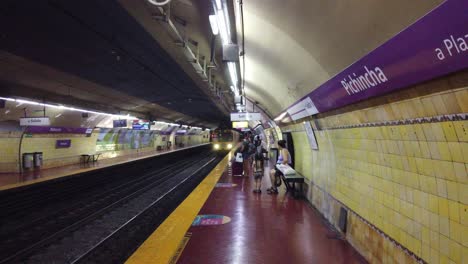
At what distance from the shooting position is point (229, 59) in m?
5.66

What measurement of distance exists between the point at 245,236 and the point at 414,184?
3.13 meters

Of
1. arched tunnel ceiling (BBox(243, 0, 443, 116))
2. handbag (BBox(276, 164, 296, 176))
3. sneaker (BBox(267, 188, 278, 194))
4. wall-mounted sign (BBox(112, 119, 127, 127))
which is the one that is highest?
arched tunnel ceiling (BBox(243, 0, 443, 116))

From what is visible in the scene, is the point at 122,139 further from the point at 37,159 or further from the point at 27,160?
the point at 27,160

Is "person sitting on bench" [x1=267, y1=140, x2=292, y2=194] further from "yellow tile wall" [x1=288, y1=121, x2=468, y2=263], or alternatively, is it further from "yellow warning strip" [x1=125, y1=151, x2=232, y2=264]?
"yellow tile wall" [x1=288, y1=121, x2=468, y2=263]

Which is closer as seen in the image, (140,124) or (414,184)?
(414,184)

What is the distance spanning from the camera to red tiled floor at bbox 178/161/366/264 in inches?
177

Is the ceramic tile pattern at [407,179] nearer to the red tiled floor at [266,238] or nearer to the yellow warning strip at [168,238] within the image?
the red tiled floor at [266,238]

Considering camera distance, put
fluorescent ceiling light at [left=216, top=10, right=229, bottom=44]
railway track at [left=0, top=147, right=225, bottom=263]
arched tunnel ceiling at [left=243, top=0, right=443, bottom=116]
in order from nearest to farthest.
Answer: arched tunnel ceiling at [left=243, top=0, right=443, bottom=116], fluorescent ceiling light at [left=216, top=10, right=229, bottom=44], railway track at [left=0, top=147, right=225, bottom=263]

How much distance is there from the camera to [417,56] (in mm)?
2395

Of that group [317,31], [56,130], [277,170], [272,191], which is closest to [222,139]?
[56,130]

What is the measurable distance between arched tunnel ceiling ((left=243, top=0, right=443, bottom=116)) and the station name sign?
19 centimetres

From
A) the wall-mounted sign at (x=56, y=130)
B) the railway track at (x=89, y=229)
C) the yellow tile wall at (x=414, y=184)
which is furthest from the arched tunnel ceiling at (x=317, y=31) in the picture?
the wall-mounted sign at (x=56, y=130)

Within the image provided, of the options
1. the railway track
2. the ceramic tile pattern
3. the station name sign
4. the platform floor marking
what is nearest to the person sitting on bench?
the ceramic tile pattern

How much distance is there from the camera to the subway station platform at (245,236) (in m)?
4.51
